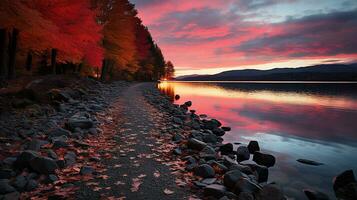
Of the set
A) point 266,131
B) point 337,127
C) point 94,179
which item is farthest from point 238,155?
point 337,127

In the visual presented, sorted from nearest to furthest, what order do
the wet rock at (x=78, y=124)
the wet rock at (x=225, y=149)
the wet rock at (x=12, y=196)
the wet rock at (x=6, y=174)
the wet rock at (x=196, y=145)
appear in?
the wet rock at (x=12, y=196), the wet rock at (x=6, y=174), the wet rock at (x=196, y=145), the wet rock at (x=78, y=124), the wet rock at (x=225, y=149)

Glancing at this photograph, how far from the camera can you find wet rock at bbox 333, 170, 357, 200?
6.56 meters

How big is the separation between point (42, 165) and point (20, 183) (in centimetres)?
62

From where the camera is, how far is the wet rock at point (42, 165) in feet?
16.9

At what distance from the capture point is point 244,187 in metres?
4.97

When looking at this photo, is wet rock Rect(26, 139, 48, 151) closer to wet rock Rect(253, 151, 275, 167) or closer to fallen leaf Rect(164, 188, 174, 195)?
fallen leaf Rect(164, 188, 174, 195)

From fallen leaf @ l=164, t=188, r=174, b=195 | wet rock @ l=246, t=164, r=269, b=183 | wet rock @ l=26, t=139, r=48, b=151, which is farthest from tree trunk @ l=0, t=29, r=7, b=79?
wet rock @ l=246, t=164, r=269, b=183

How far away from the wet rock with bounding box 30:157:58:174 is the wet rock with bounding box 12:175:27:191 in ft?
1.33

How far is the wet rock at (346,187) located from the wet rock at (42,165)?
7406 millimetres

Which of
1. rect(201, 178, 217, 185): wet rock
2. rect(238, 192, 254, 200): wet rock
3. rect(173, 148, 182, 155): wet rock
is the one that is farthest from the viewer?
rect(173, 148, 182, 155): wet rock

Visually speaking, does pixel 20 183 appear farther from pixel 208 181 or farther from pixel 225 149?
pixel 225 149

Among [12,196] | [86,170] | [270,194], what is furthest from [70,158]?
[270,194]

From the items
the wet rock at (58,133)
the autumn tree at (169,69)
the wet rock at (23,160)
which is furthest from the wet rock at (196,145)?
the autumn tree at (169,69)

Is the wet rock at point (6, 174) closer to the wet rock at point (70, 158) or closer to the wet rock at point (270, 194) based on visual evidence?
the wet rock at point (70, 158)
